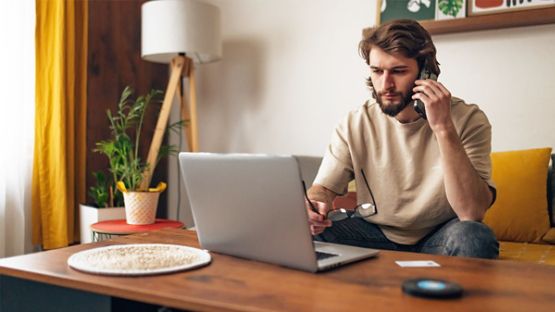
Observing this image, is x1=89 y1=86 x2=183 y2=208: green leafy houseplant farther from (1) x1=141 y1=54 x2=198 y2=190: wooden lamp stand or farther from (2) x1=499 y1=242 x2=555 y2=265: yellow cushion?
(2) x1=499 y1=242 x2=555 y2=265: yellow cushion

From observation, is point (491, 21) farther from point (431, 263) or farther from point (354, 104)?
point (431, 263)

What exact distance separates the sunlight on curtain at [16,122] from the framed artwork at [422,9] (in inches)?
63.0

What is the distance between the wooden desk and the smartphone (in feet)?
1.74

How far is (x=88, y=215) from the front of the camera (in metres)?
2.65

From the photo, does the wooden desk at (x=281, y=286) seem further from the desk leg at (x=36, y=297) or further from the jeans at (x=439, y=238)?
the jeans at (x=439, y=238)

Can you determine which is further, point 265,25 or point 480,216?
point 265,25

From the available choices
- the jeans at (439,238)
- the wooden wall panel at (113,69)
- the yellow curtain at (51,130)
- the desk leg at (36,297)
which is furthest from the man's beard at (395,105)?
→ the wooden wall panel at (113,69)

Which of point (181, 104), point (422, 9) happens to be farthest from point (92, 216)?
point (422, 9)

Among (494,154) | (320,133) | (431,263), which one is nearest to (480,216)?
(431,263)

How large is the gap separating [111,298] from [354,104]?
198cm

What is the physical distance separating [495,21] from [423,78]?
93 cm

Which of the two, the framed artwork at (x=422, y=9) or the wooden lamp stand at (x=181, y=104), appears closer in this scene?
the framed artwork at (x=422, y=9)

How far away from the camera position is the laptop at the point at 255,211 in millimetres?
1062

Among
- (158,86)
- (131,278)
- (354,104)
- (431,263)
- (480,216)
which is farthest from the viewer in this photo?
(158,86)
